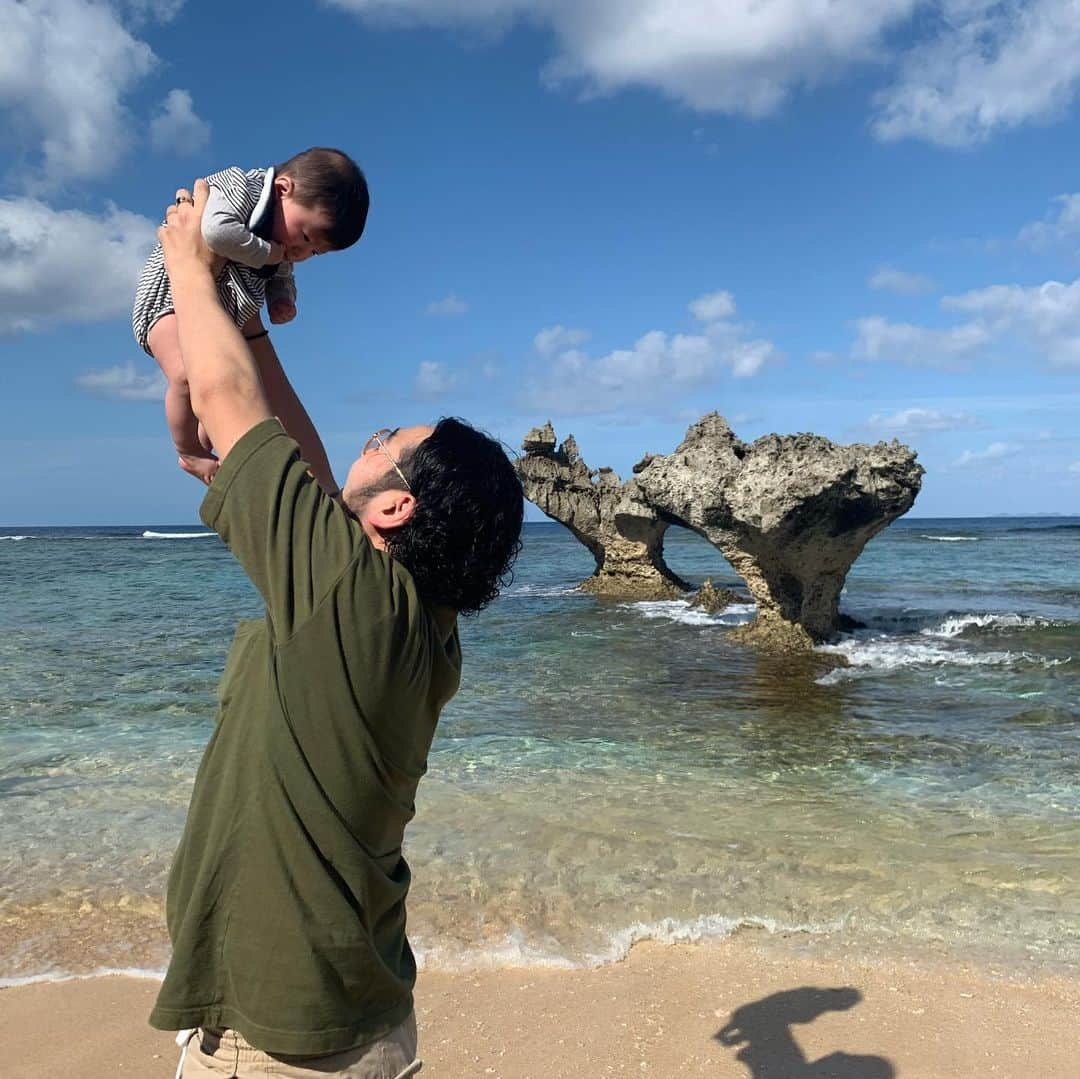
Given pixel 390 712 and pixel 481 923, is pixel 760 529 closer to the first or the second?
pixel 481 923

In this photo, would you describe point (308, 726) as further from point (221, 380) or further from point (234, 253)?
point (234, 253)

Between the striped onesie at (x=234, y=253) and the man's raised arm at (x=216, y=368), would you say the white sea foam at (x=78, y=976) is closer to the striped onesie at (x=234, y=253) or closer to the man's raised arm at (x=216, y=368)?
the striped onesie at (x=234, y=253)

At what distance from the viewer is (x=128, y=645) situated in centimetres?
1489

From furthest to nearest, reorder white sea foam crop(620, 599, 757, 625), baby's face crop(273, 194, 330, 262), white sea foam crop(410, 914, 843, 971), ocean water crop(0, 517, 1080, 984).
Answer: white sea foam crop(620, 599, 757, 625), ocean water crop(0, 517, 1080, 984), white sea foam crop(410, 914, 843, 971), baby's face crop(273, 194, 330, 262)

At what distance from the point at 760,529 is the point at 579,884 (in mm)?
9303

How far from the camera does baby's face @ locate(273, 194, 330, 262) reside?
2.10 metres

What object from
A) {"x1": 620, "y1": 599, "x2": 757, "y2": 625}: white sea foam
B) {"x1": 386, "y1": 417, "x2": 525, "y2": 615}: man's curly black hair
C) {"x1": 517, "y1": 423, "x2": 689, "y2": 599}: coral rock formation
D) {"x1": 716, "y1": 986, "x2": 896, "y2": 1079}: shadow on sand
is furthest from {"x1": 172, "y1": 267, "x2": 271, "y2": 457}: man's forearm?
{"x1": 517, "y1": 423, "x2": 689, "y2": 599}: coral rock formation

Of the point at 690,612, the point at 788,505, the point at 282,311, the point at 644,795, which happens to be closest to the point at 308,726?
the point at 282,311

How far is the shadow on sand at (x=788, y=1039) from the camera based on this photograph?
3.82 m

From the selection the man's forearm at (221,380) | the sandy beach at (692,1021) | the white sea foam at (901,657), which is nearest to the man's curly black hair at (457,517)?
the man's forearm at (221,380)

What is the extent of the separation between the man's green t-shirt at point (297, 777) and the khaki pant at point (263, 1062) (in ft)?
0.11

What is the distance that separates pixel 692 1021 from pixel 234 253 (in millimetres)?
3791

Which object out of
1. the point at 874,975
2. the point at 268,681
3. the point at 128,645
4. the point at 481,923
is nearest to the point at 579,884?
the point at 481,923

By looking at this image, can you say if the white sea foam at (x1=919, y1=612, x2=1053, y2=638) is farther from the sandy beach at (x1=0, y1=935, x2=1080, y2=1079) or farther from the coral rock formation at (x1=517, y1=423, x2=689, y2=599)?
the sandy beach at (x1=0, y1=935, x2=1080, y2=1079)
